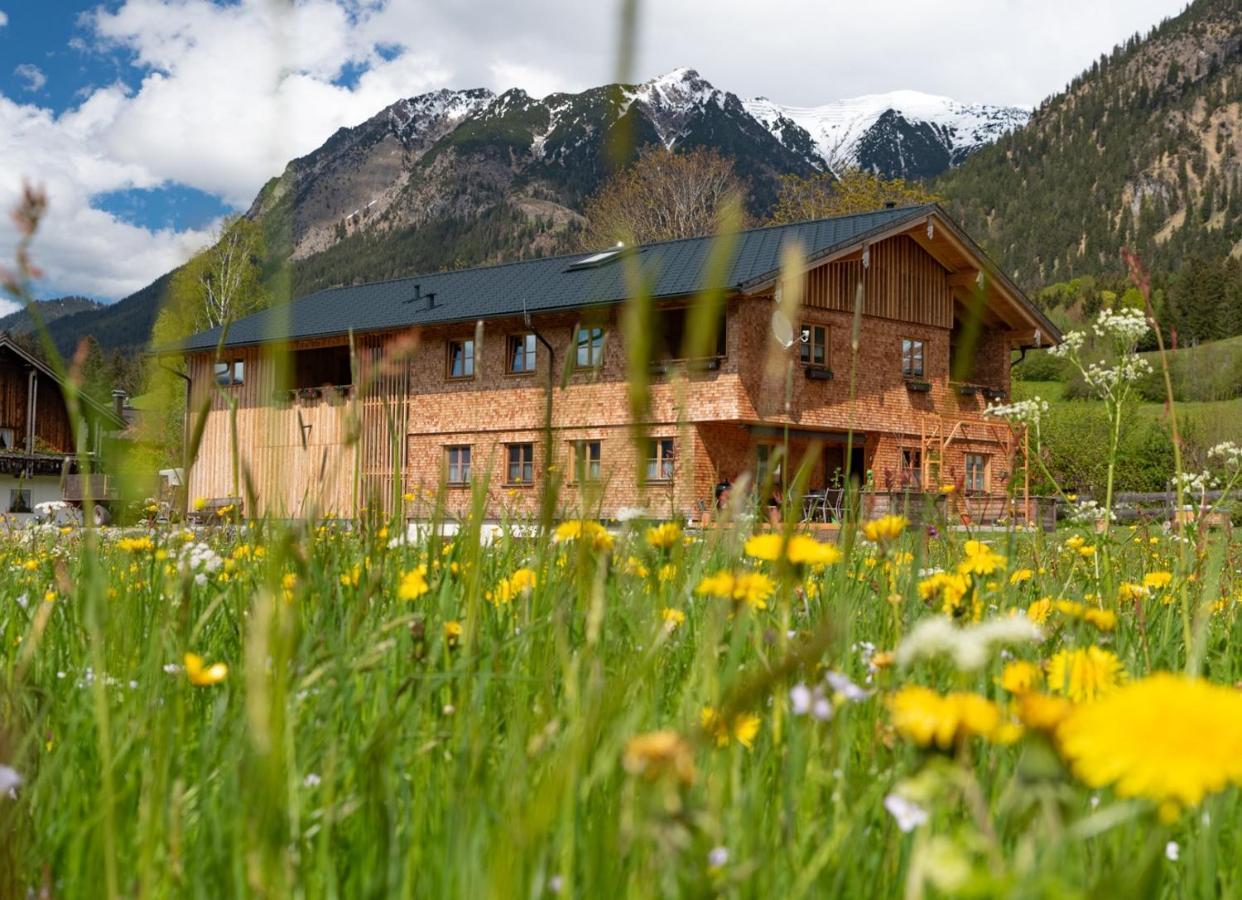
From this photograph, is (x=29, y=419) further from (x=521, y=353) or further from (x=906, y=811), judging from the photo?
(x=906, y=811)

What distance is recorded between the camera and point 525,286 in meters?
25.1

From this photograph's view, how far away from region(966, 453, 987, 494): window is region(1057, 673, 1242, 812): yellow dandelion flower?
24.1 meters

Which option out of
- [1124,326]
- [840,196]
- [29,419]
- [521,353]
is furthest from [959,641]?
[29,419]

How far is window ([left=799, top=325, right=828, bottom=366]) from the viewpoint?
21.9 m

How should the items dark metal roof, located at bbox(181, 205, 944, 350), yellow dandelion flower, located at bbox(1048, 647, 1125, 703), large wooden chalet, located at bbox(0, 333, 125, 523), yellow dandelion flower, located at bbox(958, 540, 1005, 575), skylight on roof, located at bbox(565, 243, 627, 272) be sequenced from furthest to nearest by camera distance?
large wooden chalet, located at bbox(0, 333, 125, 523) → dark metal roof, located at bbox(181, 205, 944, 350) → yellow dandelion flower, located at bbox(958, 540, 1005, 575) → yellow dandelion flower, located at bbox(1048, 647, 1125, 703) → skylight on roof, located at bbox(565, 243, 627, 272)

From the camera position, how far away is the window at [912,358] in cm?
2375

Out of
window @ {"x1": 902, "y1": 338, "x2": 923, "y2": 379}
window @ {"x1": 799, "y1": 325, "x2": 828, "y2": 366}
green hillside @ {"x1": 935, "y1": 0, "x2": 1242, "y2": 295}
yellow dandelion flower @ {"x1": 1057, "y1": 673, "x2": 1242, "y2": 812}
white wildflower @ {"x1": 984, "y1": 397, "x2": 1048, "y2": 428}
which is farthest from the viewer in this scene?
green hillside @ {"x1": 935, "y1": 0, "x2": 1242, "y2": 295}

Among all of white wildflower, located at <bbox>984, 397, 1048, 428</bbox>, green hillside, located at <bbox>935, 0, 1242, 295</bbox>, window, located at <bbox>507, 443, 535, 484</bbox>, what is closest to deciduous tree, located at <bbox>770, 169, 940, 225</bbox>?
window, located at <bbox>507, 443, 535, 484</bbox>

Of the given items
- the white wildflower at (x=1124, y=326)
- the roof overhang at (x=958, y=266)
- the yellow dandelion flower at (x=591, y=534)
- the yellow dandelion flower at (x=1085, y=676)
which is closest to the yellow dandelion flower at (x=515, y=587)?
the yellow dandelion flower at (x=591, y=534)

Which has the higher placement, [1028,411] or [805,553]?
[1028,411]

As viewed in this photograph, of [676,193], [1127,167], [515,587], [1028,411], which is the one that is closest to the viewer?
[515,587]

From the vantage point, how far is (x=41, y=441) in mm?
34594

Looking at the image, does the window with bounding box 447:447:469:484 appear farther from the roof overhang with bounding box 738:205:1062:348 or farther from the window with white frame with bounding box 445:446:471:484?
the roof overhang with bounding box 738:205:1062:348

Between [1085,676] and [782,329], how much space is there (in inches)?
18.3
